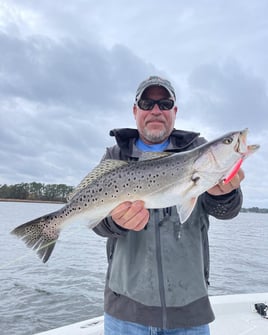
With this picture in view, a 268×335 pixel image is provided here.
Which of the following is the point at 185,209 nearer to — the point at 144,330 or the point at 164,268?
the point at 164,268

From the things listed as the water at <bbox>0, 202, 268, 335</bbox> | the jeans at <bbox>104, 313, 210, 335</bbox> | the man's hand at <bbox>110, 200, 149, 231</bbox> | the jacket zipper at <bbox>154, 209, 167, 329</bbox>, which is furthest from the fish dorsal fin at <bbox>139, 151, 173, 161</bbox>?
the water at <bbox>0, 202, 268, 335</bbox>

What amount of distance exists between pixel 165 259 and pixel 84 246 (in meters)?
20.8

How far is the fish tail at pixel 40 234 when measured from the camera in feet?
10.4

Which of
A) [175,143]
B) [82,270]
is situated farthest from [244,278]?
[175,143]

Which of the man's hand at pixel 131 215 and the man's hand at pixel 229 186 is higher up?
the man's hand at pixel 229 186

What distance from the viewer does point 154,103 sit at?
343 cm

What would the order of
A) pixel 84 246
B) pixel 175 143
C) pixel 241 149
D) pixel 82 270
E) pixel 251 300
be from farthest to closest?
pixel 84 246
pixel 82 270
pixel 251 300
pixel 175 143
pixel 241 149

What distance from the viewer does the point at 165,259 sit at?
9.68 ft

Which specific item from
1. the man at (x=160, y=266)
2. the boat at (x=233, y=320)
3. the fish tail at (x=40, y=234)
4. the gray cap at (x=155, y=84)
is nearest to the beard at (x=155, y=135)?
the gray cap at (x=155, y=84)

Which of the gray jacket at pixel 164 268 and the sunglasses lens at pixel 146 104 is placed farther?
the sunglasses lens at pixel 146 104

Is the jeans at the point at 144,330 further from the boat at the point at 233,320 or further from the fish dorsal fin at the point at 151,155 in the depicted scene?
the boat at the point at 233,320

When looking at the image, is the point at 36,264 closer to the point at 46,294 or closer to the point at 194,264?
the point at 46,294

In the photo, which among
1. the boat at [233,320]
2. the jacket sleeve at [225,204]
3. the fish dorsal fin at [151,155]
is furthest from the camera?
the boat at [233,320]

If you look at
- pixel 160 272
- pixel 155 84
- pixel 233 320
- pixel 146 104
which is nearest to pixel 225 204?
pixel 160 272
